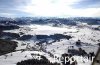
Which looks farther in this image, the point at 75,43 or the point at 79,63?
the point at 75,43

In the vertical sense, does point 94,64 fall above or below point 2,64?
above

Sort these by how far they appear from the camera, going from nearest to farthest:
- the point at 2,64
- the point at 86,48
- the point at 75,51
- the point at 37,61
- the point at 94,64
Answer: the point at 94,64 < the point at 2,64 < the point at 37,61 < the point at 75,51 < the point at 86,48

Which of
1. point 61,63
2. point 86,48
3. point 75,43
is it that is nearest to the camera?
point 61,63

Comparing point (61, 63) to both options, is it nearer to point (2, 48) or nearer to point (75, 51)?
point (75, 51)

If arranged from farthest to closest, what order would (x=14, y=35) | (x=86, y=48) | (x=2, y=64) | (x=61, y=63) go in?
(x=14, y=35) → (x=86, y=48) → (x=61, y=63) → (x=2, y=64)

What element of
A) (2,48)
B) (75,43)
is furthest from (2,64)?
(75,43)

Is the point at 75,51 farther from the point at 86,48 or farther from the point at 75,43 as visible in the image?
the point at 75,43

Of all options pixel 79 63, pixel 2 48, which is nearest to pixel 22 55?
pixel 79 63

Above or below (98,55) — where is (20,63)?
below

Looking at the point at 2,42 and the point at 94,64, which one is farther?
the point at 2,42
